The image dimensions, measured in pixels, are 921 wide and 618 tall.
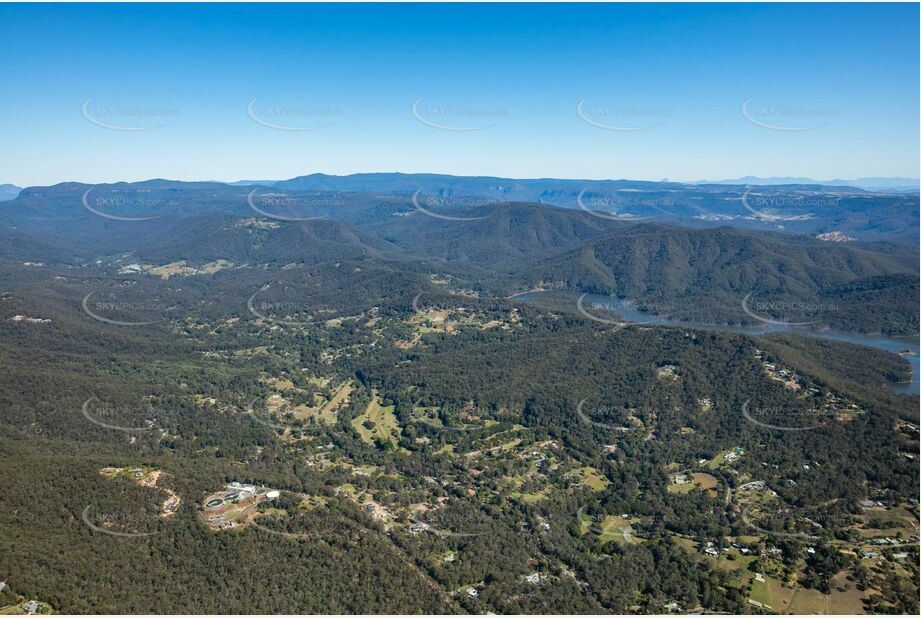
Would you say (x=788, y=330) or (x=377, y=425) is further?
(x=788, y=330)

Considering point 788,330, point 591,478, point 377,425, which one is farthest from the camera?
point 788,330

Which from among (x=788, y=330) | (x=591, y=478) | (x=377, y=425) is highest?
(x=788, y=330)

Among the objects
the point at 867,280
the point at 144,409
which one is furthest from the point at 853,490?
the point at 867,280

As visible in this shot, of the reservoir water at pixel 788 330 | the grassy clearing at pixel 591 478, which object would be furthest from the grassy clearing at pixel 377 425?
the reservoir water at pixel 788 330

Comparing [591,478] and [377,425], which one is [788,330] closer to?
[591,478]

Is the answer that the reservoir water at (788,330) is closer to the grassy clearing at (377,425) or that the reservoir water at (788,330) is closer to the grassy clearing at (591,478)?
the grassy clearing at (591,478)

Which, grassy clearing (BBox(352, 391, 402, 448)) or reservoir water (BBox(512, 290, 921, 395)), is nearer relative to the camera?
grassy clearing (BBox(352, 391, 402, 448))

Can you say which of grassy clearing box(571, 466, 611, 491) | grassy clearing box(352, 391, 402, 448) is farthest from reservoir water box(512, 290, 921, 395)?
grassy clearing box(352, 391, 402, 448)

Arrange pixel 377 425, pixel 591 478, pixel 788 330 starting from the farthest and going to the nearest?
pixel 788 330
pixel 377 425
pixel 591 478

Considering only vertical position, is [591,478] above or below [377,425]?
below

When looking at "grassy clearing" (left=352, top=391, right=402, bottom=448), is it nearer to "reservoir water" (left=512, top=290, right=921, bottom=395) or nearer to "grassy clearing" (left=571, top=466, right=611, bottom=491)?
"grassy clearing" (left=571, top=466, right=611, bottom=491)

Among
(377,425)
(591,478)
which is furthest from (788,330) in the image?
(377,425)

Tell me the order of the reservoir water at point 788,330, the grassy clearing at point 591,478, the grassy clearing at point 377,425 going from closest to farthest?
the grassy clearing at point 591,478 < the grassy clearing at point 377,425 < the reservoir water at point 788,330
